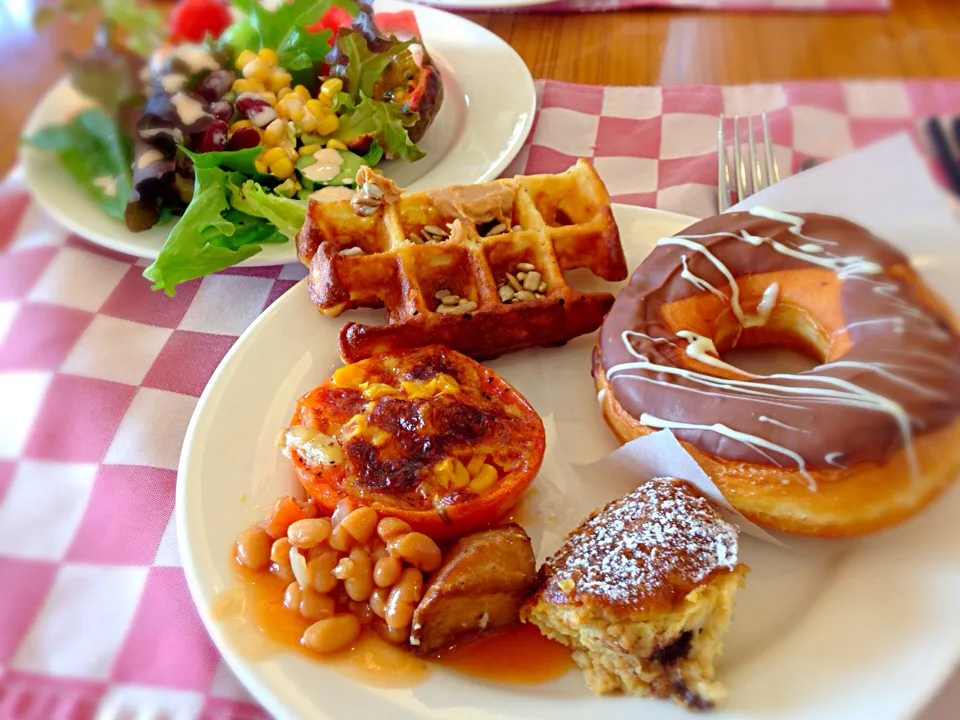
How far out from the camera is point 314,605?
1.27 metres

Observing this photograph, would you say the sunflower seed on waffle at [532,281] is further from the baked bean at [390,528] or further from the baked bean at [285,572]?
the baked bean at [285,572]

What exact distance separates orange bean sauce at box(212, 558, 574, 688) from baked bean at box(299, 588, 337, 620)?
2cm

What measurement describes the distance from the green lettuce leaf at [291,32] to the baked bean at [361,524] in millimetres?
1596

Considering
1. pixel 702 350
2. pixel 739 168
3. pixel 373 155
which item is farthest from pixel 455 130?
pixel 702 350

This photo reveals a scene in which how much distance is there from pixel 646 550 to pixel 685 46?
215 centimetres

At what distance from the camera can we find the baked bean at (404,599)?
4.08 feet

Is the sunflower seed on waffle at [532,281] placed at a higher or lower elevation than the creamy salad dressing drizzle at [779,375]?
lower

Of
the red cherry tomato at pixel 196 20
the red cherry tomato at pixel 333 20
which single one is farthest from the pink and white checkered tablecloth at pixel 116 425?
the red cherry tomato at pixel 333 20

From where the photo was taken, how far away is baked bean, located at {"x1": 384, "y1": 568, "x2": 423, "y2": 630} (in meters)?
1.24

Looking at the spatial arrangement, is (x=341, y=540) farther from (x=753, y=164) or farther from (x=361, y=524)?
(x=753, y=164)

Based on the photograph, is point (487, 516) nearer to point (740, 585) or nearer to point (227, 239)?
point (740, 585)

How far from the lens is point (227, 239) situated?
6.66ft

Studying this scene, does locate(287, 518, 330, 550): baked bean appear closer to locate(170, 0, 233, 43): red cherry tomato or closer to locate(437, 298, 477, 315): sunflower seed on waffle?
locate(437, 298, 477, 315): sunflower seed on waffle

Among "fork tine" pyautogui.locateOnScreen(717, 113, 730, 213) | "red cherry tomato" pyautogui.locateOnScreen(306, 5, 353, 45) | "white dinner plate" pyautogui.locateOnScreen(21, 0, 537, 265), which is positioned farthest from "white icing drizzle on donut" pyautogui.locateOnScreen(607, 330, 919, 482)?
"red cherry tomato" pyautogui.locateOnScreen(306, 5, 353, 45)
